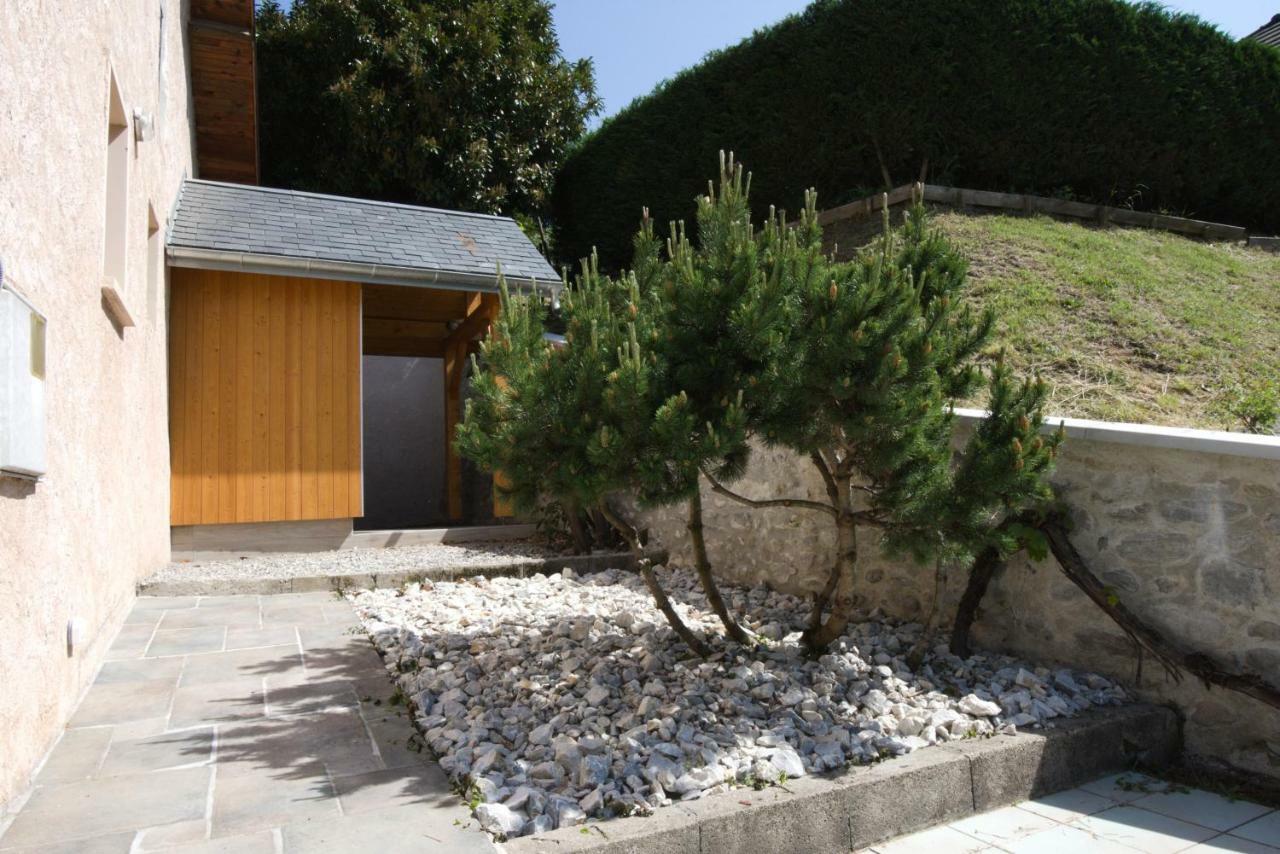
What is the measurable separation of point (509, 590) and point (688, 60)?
8521mm

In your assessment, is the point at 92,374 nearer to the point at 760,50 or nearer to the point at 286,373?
the point at 286,373

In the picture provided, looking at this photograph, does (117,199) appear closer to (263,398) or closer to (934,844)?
(263,398)

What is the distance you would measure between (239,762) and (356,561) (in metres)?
3.78

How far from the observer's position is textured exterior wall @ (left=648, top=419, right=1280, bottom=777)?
3170mm

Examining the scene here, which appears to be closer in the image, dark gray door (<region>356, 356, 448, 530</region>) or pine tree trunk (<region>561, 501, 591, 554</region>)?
pine tree trunk (<region>561, 501, 591, 554</region>)

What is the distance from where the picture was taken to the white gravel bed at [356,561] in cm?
588

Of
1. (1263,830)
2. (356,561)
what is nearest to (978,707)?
(1263,830)

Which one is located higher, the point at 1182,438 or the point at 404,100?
the point at 404,100

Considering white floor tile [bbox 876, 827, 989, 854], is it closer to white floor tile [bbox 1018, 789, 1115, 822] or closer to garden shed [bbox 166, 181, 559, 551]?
white floor tile [bbox 1018, 789, 1115, 822]

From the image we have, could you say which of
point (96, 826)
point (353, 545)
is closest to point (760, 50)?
point (353, 545)

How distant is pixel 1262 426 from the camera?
5473 mm

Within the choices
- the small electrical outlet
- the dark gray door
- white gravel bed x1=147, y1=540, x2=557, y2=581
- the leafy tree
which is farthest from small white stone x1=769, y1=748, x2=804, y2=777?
the leafy tree

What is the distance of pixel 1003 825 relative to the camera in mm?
2820

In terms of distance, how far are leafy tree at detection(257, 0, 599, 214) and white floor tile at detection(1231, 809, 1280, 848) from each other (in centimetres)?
1203
